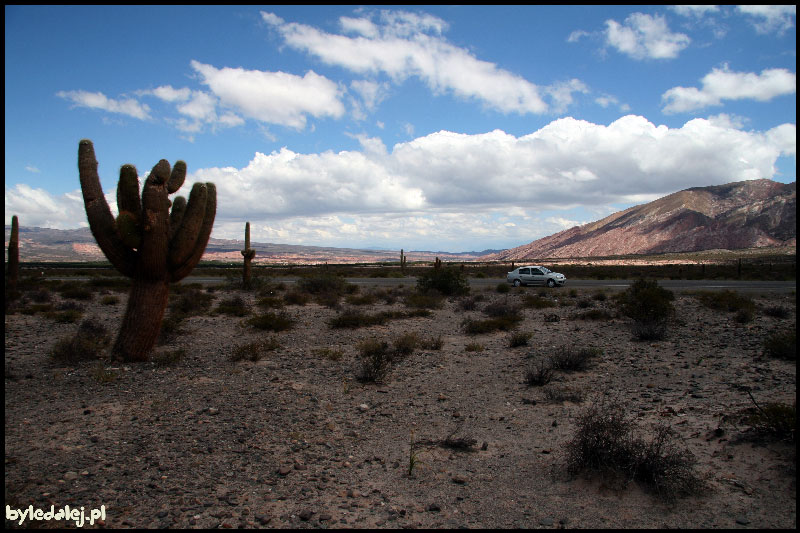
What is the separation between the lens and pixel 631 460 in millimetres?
5223

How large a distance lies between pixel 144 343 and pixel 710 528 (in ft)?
33.4

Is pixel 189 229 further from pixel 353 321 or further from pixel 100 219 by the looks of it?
pixel 353 321

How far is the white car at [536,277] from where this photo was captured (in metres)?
31.6

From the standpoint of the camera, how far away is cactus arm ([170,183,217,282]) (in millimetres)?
10899

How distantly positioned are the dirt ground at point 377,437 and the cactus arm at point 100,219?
85.3 inches

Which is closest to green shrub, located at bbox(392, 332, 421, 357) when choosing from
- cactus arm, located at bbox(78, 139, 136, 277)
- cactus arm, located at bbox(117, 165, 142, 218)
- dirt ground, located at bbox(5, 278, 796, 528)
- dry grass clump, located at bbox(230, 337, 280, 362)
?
dirt ground, located at bbox(5, 278, 796, 528)

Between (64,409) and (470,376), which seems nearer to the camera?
(64,409)

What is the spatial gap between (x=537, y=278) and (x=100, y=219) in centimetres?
2661

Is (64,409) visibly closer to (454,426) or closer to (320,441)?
(320,441)

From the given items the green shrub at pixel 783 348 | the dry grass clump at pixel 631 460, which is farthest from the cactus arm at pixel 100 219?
the green shrub at pixel 783 348

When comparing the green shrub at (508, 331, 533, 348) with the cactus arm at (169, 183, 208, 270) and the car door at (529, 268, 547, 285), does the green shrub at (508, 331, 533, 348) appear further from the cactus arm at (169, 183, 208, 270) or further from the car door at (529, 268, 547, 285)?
the car door at (529, 268, 547, 285)

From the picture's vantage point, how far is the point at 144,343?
34.1 ft

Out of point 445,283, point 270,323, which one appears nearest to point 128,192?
point 270,323

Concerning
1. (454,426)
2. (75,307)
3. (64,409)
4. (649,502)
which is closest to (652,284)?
(454,426)
